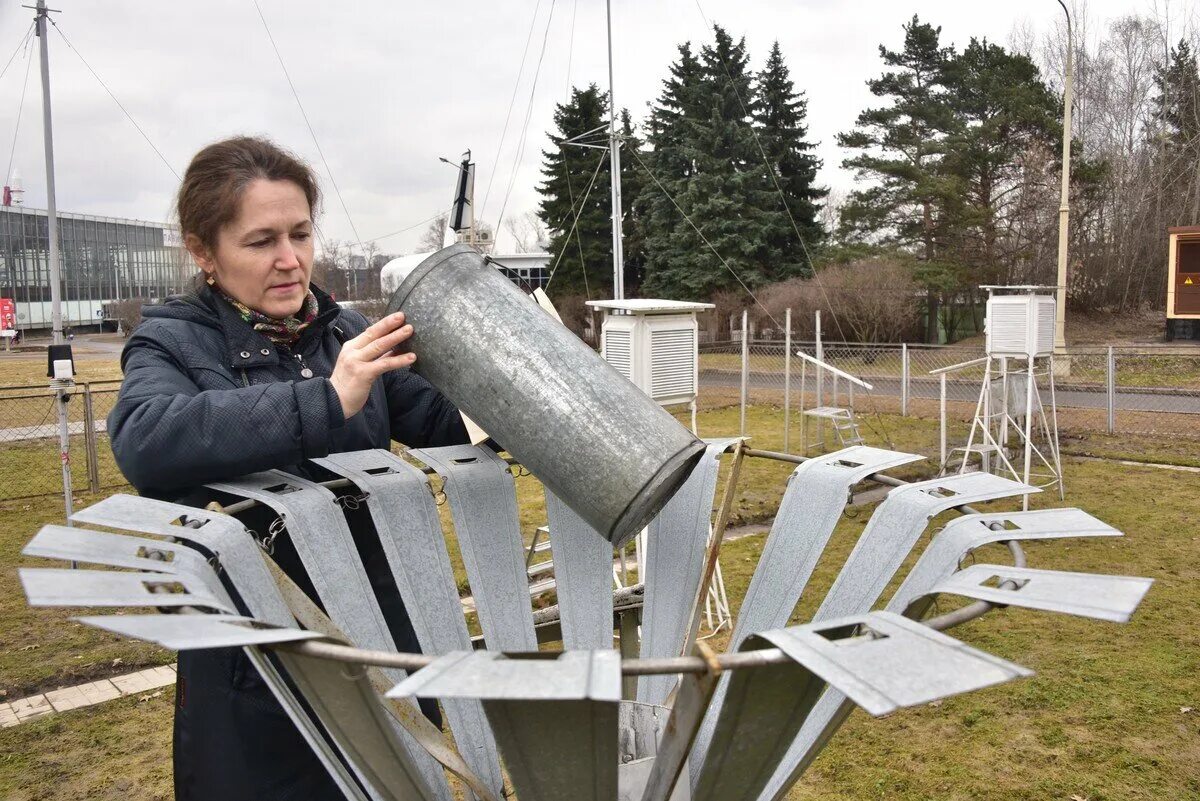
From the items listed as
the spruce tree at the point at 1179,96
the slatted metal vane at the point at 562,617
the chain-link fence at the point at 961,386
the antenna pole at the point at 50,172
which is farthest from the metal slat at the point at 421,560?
the spruce tree at the point at 1179,96

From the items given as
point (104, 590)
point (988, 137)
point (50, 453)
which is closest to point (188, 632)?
point (104, 590)

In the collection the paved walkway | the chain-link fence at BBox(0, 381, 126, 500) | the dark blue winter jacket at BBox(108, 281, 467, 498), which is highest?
the dark blue winter jacket at BBox(108, 281, 467, 498)

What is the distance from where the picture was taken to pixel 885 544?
158 centimetres

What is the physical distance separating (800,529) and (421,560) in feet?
2.59

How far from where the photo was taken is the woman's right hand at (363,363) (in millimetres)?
1488

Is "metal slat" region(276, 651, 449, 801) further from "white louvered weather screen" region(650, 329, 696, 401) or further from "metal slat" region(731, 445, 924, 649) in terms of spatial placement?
"white louvered weather screen" region(650, 329, 696, 401)

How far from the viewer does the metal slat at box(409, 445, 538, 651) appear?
1790 millimetres

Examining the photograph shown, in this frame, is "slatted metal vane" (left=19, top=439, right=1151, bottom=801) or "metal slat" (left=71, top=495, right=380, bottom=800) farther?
"metal slat" (left=71, top=495, right=380, bottom=800)

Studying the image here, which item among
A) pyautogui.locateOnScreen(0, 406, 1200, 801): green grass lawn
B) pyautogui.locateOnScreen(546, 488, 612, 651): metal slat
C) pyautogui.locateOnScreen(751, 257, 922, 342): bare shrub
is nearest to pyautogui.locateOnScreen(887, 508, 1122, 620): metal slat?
pyautogui.locateOnScreen(546, 488, 612, 651): metal slat

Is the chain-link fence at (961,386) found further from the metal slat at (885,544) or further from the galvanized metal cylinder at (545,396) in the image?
the galvanized metal cylinder at (545,396)

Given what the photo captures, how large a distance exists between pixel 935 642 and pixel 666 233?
2568 centimetres

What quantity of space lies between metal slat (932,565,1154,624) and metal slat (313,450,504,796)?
102 centimetres

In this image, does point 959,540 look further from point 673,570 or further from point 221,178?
point 221,178

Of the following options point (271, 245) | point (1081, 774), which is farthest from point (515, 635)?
point (1081, 774)
